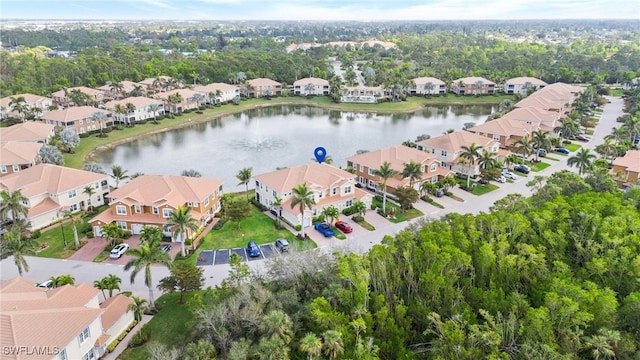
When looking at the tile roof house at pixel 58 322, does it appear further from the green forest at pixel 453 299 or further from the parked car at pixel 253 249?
the parked car at pixel 253 249

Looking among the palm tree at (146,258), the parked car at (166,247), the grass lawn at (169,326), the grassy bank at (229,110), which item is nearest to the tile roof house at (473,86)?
the grassy bank at (229,110)

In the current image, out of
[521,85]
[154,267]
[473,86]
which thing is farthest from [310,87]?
[154,267]

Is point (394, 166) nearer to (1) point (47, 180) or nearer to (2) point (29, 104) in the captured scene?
(1) point (47, 180)

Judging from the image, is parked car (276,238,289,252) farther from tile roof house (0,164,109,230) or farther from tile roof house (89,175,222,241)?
tile roof house (0,164,109,230)

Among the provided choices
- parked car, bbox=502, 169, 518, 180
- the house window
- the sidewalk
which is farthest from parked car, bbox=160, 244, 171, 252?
parked car, bbox=502, 169, 518, 180

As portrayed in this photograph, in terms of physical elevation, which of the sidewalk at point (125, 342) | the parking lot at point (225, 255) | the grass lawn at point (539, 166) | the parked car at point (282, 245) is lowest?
the sidewalk at point (125, 342)

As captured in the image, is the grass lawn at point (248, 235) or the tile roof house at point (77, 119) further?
the tile roof house at point (77, 119)
